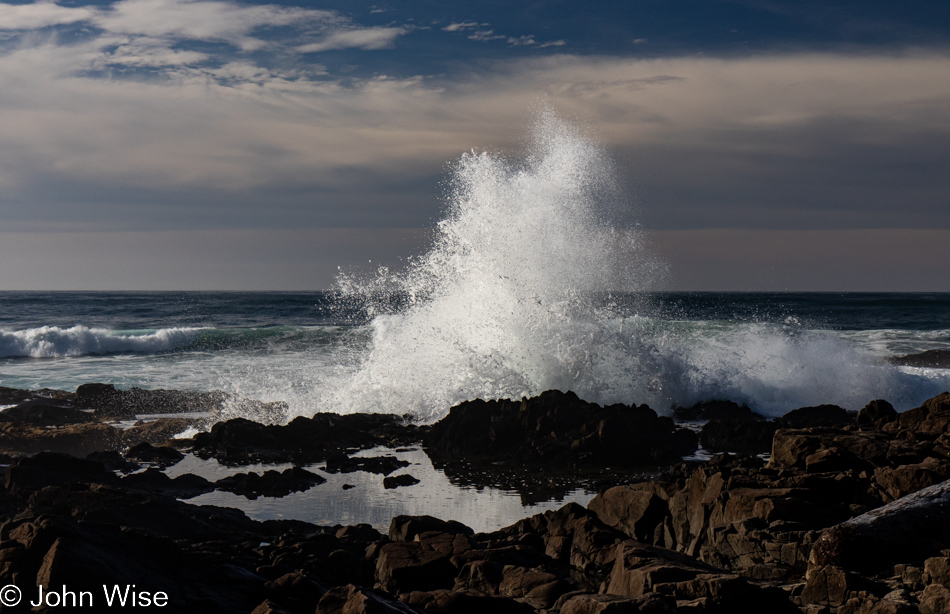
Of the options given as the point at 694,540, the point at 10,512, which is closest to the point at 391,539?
the point at 694,540

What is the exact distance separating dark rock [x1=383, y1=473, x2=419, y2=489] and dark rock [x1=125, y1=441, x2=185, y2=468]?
3.30 m

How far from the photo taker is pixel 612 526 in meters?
7.13

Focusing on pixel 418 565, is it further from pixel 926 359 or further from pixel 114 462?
pixel 926 359

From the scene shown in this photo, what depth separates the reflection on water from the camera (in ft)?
26.7

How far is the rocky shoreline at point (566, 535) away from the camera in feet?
15.2

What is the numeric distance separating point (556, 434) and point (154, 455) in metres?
5.65

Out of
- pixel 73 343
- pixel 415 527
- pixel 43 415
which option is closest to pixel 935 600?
pixel 415 527

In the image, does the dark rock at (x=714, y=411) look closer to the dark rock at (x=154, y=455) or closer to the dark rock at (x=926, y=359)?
the dark rock at (x=154, y=455)

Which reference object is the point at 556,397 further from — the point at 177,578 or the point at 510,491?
the point at 177,578

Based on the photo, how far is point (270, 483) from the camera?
9.28 meters

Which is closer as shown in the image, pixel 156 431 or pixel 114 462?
pixel 114 462

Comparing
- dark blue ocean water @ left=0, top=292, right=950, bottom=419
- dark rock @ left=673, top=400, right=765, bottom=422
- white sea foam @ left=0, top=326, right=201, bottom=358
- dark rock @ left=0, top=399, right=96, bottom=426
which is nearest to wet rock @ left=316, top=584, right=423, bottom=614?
dark blue ocean water @ left=0, top=292, right=950, bottom=419

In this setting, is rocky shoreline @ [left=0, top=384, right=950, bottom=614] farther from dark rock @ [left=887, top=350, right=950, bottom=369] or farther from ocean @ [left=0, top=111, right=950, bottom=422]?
dark rock @ [left=887, top=350, right=950, bottom=369]

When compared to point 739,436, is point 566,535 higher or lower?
higher
